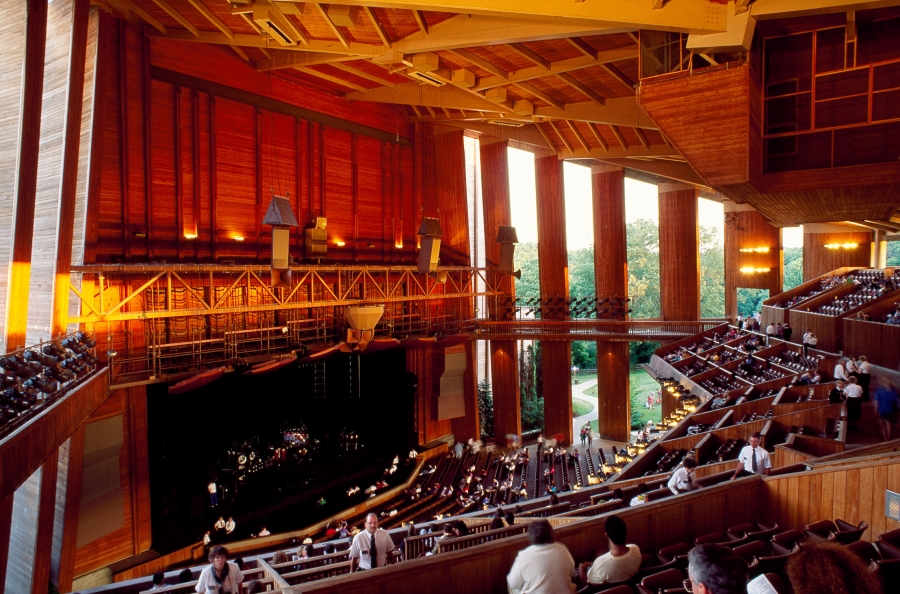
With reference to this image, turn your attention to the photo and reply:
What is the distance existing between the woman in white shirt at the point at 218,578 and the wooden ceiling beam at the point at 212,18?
8.83 m

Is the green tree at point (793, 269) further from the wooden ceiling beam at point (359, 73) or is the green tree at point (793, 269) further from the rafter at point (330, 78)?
the rafter at point (330, 78)

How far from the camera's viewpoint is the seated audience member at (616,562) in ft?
11.2

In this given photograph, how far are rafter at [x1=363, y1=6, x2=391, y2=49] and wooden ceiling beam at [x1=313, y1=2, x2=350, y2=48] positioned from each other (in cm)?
64

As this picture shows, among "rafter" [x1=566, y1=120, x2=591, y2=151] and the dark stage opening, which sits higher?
"rafter" [x1=566, y1=120, x2=591, y2=151]

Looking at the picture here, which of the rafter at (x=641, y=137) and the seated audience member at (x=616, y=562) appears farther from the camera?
the rafter at (x=641, y=137)

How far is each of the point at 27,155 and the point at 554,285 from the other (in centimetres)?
1485

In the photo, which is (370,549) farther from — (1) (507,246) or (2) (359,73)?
(1) (507,246)

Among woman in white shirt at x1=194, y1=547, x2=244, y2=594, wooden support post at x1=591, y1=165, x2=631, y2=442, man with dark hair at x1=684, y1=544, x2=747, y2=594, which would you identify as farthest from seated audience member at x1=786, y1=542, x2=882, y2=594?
wooden support post at x1=591, y1=165, x2=631, y2=442

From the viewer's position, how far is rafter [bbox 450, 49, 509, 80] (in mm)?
11234

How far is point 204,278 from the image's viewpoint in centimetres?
1176

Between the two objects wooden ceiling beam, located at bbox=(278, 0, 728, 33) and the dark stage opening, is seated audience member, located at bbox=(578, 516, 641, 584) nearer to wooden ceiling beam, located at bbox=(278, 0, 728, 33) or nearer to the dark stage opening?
wooden ceiling beam, located at bbox=(278, 0, 728, 33)

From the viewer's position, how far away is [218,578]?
452 centimetres

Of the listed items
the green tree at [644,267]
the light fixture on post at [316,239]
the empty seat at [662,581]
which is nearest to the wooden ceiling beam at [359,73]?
the light fixture on post at [316,239]

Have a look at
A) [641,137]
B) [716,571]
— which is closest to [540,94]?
[641,137]
